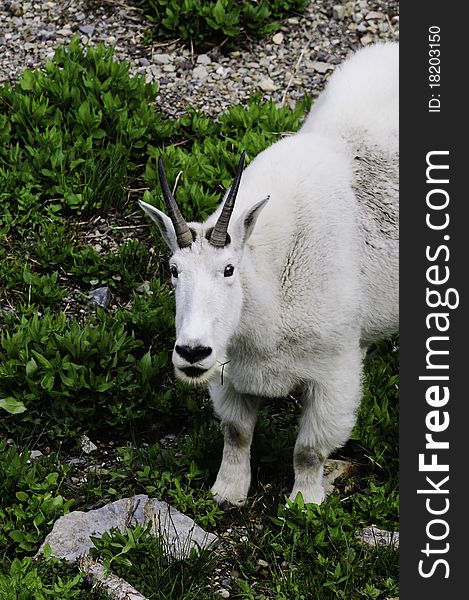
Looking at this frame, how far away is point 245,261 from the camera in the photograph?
575 centimetres

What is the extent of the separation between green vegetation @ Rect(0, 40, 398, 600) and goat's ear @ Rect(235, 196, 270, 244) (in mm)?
1560

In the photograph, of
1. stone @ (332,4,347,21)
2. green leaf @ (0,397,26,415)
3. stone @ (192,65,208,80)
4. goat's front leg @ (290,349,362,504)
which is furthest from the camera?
stone @ (332,4,347,21)

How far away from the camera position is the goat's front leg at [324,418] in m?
6.16

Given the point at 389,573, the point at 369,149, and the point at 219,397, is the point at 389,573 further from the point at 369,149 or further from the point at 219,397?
the point at 369,149

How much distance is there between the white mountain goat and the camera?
542cm

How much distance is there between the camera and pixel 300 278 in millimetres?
5949

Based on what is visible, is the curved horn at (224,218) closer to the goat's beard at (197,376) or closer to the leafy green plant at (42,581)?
the goat's beard at (197,376)

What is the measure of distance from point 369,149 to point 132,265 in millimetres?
2139

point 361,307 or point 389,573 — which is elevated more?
point 361,307

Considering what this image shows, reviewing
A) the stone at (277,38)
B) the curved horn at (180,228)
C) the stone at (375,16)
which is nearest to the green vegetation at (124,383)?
the stone at (277,38)

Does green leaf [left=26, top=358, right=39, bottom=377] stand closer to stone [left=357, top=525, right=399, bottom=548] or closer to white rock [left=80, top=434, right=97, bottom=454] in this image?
white rock [left=80, top=434, right=97, bottom=454]

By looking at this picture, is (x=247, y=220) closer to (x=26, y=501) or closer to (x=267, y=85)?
(x=26, y=501)

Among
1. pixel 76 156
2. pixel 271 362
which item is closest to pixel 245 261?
pixel 271 362

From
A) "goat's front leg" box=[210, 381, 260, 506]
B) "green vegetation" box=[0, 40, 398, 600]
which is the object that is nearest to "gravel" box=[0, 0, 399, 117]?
"green vegetation" box=[0, 40, 398, 600]
